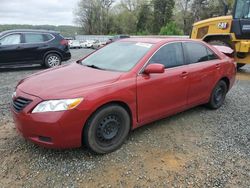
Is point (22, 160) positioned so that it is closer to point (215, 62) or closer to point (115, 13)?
point (215, 62)

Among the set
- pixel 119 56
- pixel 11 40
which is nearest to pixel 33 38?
pixel 11 40

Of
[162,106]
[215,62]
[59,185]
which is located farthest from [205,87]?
[59,185]

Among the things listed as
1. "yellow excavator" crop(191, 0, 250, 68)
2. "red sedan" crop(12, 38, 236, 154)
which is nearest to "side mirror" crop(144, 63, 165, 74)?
"red sedan" crop(12, 38, 236, 154)

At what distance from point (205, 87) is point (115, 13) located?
62364mm

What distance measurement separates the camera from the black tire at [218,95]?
512 cm

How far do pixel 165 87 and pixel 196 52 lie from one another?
1235mm

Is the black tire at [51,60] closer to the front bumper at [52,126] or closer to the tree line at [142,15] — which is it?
the front bumper at [52,126]

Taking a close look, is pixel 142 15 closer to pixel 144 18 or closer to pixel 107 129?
pixel 144 18

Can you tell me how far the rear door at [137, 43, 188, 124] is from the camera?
12.0 feet

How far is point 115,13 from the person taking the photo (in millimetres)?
63656

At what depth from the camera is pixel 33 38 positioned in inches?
401

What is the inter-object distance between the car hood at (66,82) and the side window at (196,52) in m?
1.63

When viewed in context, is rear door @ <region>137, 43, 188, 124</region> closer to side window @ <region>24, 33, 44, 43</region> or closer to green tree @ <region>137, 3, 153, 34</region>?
side window @ <region>24, 33, 44, 43</region>

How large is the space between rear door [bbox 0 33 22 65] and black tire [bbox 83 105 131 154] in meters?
7.81
